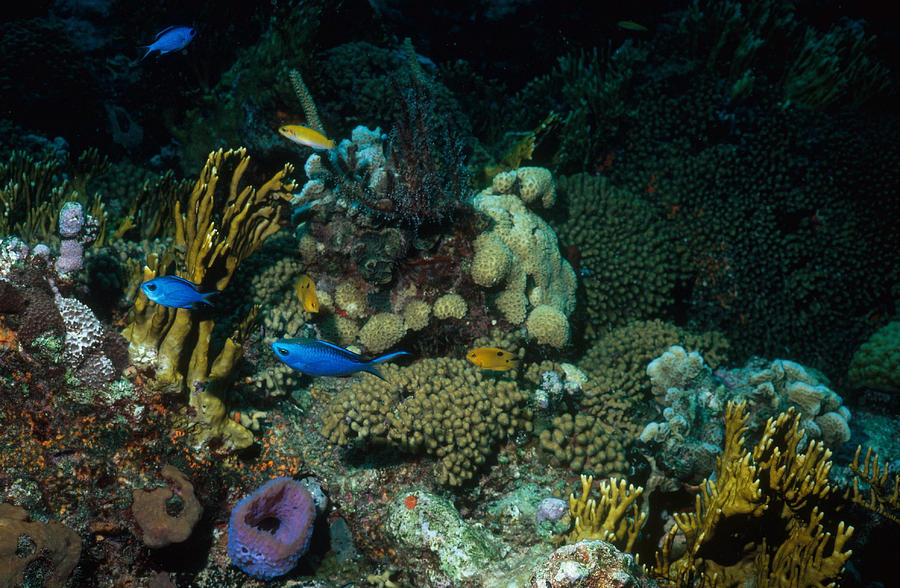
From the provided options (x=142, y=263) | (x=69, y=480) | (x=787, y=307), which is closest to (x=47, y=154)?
(x=142, y=263)

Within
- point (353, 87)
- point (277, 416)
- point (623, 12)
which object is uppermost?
point (623, 12)

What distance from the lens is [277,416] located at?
13.2ft

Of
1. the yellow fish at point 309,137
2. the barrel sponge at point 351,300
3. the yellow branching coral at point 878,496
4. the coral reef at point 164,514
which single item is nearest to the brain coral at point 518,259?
the barrel sponge at point 351,300

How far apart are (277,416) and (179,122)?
6.49m

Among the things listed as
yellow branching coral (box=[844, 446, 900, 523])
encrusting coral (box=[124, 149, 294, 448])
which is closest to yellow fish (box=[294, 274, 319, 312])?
encrusting coral (box=[124, 149, 294, 448])

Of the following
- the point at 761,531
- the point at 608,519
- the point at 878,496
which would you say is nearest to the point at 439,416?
the point at 608,519

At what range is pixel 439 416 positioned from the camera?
12.2 feet

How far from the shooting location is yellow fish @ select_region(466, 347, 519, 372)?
3.62 m

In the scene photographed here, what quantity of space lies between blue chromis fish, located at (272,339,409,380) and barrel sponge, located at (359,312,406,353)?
1.79 metres

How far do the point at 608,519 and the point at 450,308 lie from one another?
2.22 meters

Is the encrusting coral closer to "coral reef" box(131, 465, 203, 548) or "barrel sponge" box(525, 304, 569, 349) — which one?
"coral reef" box(131, 465, 203, 548)

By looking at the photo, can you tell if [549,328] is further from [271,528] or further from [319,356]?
[271,528]

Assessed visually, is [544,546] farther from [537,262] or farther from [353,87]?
[353,87]

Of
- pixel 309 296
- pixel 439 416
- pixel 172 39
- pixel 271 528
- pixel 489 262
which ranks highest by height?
pixel 172 39
